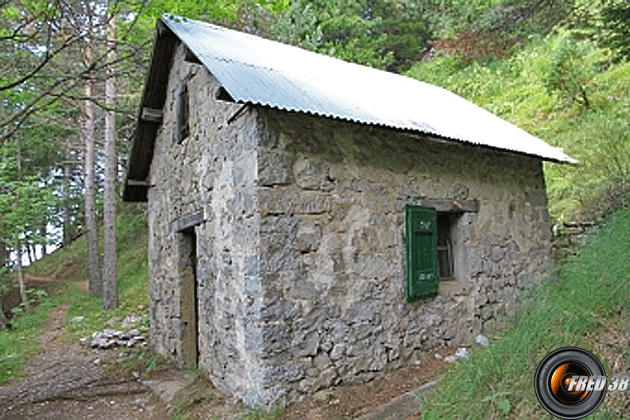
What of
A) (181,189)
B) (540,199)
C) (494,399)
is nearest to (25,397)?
(181,189)

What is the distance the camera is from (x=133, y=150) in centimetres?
683

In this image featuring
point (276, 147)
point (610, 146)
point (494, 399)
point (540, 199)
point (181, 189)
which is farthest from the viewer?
point (610, 146)

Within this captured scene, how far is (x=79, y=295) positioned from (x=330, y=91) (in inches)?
477

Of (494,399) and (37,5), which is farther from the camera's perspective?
(37,5)

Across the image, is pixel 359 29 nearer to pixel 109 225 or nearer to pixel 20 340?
pixel 109 225

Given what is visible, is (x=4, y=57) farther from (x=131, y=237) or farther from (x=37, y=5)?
(x=131, y=237)

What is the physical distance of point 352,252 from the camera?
4281mm

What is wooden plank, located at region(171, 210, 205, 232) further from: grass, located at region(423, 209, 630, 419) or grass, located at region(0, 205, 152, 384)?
grass, located at region(423, 209, 630, 419)

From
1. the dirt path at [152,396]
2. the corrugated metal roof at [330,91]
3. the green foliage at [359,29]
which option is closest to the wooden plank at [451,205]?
the corrugated metal roof at [330,91]

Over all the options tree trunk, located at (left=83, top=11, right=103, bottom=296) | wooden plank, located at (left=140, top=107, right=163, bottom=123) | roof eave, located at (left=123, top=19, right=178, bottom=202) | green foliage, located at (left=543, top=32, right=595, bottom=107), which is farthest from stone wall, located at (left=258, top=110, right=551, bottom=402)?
tree trunk, located at (left=83, top=11, right=103, bottom=296)

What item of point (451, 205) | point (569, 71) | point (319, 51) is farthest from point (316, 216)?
point (319, 51)

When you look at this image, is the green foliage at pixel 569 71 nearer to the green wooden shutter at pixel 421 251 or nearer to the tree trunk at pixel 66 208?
the green wooden shutter at pixel 421 251

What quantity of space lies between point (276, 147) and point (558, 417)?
2903 millimetres

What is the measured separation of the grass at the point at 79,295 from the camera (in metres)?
8.55
